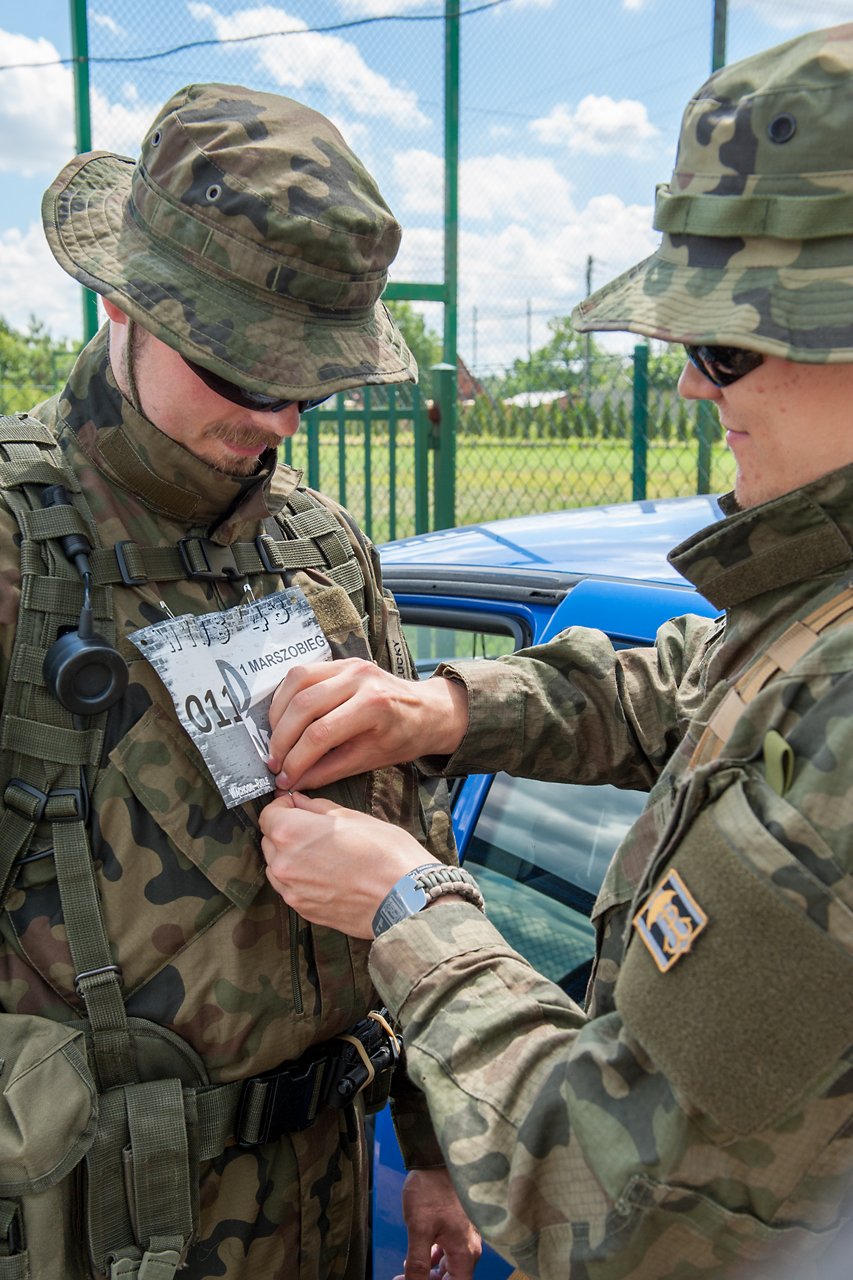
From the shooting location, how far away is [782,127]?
3.56 feet

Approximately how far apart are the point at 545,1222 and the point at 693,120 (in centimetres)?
105

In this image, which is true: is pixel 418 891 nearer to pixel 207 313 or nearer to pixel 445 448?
pixel 207 313

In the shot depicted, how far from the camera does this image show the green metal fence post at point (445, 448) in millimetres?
6164

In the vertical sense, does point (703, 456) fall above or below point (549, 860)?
above

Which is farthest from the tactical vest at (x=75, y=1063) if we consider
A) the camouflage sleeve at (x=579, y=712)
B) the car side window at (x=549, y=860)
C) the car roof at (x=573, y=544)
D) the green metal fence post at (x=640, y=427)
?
the green metal fence post at (x=640, y=427)

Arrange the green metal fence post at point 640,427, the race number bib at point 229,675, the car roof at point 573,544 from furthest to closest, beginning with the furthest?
the green metal fence post at point 640,427, the car roof at point 573,544, the race number bib at point 229,675

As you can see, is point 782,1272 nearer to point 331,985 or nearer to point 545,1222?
point 545,1222

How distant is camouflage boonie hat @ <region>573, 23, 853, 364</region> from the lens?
1063mm

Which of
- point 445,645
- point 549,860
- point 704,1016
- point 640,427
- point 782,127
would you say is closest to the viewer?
point 704,1016

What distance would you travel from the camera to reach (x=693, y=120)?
3.81ft

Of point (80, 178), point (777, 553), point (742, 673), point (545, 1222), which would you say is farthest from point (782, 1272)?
point (80, 178)

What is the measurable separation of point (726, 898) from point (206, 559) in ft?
2.97

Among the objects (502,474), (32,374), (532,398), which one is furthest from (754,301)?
(32,374)

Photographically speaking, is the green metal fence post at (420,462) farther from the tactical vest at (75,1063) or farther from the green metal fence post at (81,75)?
the tactical vest at (75,1063)
